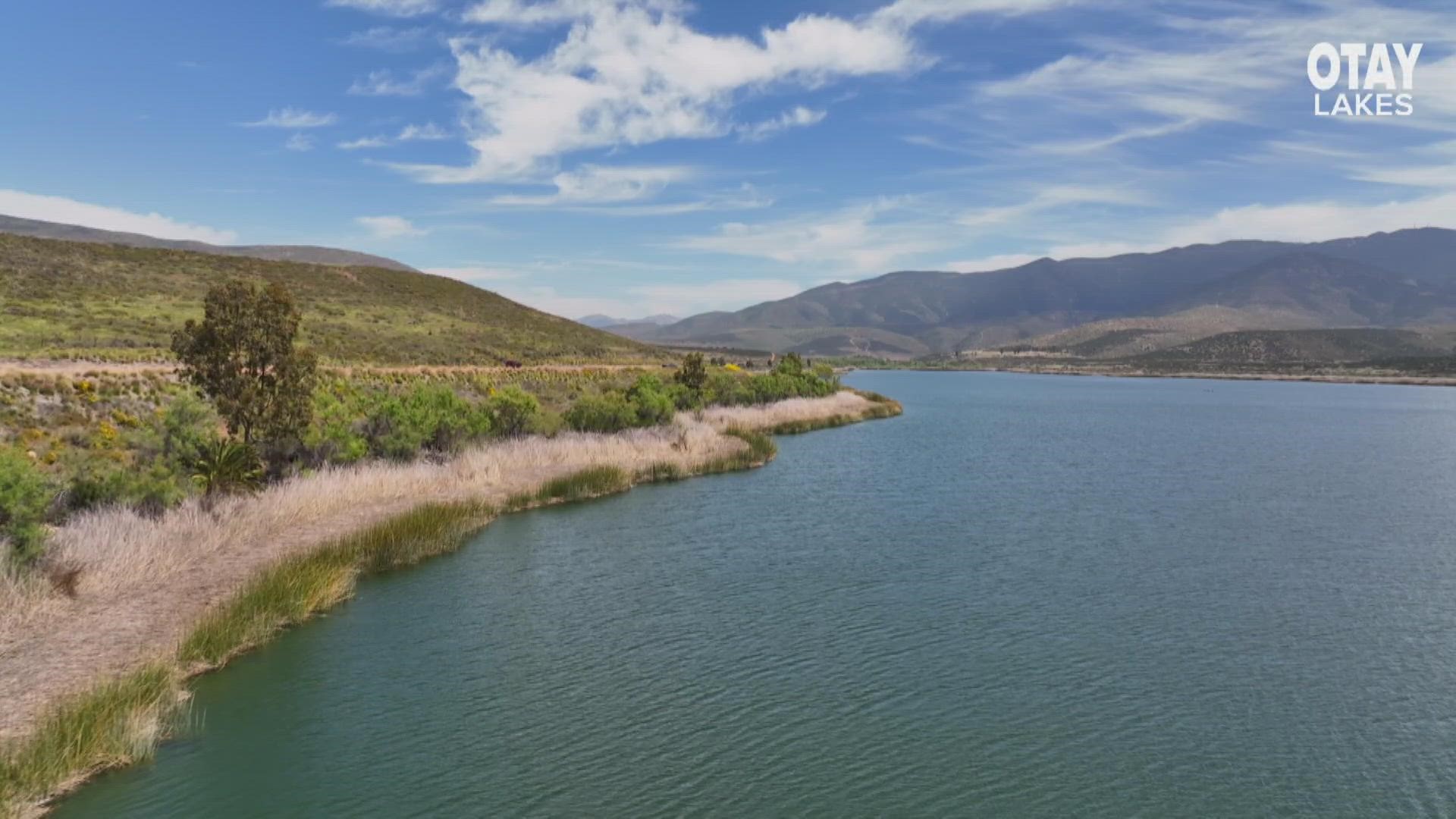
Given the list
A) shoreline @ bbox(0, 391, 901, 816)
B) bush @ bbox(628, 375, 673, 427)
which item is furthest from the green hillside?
Result: shoreline @ bbox(0, 391, 901, 816)

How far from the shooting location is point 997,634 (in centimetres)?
1844

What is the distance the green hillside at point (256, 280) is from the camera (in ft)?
191

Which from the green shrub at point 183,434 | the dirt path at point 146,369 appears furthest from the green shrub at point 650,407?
the green shrub at point 183,434

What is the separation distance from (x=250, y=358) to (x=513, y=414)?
15194mm

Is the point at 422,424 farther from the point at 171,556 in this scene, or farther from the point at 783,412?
the point at 783,412

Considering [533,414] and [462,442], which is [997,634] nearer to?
[462,442]

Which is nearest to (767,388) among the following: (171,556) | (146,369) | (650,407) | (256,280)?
(650,407)

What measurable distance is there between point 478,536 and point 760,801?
18.2m

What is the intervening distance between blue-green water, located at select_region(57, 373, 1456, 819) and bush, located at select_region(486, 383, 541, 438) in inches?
374

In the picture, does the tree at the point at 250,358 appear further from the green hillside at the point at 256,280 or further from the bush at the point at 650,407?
the green hillside at the point at 256,280

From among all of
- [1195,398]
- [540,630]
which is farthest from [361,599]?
[1195,398]

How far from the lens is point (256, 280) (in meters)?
83.6

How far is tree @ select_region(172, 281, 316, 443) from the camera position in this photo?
25906 millimetres

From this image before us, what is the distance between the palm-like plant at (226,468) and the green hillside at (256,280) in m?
29.5
